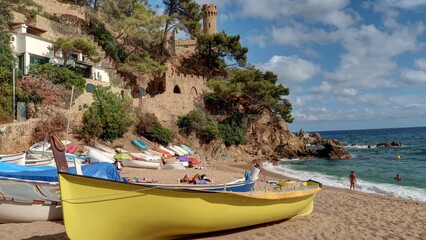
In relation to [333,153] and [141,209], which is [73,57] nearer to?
[141,209]

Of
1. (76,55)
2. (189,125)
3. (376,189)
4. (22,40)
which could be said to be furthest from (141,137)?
(376,189)

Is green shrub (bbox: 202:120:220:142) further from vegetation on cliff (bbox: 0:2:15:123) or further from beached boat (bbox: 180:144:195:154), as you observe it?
vegetation on cliff (bbox: 0:2:15:123)

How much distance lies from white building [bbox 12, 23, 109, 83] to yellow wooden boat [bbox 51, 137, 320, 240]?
20176 millimetres

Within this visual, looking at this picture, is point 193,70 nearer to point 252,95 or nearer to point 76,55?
point 252,95

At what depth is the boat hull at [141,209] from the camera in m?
5.67

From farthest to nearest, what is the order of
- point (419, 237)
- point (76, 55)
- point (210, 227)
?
point (76, 55) → point (419, 237) → point (210, 227)

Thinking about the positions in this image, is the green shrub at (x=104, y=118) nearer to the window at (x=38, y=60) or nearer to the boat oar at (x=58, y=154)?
the window at (x=38, y=60)

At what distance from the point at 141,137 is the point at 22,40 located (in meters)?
11.2

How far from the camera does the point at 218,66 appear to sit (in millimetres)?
47188

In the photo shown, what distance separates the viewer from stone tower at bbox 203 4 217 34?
54250 mm

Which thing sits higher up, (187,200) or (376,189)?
(187,200)

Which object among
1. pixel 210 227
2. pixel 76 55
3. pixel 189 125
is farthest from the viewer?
pixel 189 125

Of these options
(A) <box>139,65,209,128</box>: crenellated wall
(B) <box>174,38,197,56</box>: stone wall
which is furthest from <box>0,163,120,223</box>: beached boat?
(B) <box>174,38,197,56</box>: stone wall

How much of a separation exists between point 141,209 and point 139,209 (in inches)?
1.4
